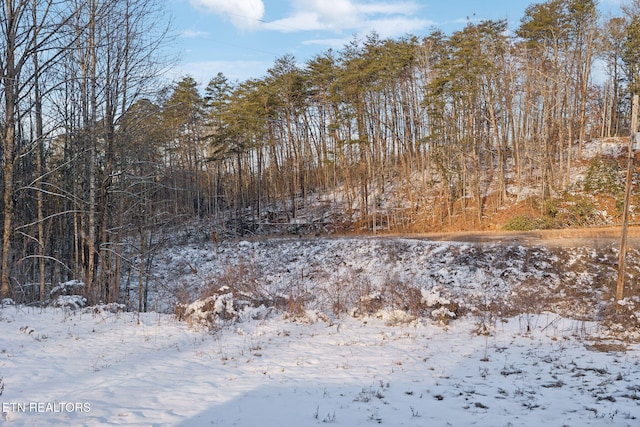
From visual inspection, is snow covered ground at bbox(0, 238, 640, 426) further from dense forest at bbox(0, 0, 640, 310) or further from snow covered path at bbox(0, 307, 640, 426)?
dense forest at bbox(0, 0, 640, 310)

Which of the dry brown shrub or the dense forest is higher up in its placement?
the dense forest

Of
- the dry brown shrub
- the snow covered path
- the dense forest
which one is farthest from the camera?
the dense forest

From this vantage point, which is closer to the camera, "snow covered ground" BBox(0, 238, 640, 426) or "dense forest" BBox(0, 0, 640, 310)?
"snow covered ground" BBox(0, 238, 640, 426)

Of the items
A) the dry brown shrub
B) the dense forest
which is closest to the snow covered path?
the dry brown shrub

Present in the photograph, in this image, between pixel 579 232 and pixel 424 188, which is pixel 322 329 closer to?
pixel 579 232

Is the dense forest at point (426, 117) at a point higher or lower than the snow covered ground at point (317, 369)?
higher

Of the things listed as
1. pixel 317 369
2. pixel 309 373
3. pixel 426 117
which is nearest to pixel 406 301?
pixel 317 369

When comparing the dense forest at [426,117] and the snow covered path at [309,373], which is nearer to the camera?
the snow covered path at [309,373]

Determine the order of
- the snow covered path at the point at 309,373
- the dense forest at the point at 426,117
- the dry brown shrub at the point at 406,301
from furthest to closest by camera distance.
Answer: the dense forest at the point at 426,117, the dry brown shrub at the point at 406,301, the snow covered path at the point at 309,373

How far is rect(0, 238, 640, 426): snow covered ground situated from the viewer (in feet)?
13.7

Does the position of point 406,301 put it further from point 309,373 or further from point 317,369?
point 309,373

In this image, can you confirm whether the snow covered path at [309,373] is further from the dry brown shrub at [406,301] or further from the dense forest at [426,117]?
the dense forest at [426,117]

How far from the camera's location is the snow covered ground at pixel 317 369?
418 centimetres

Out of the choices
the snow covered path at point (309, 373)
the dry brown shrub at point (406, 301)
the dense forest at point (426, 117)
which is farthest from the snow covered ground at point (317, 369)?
the dense forest at point (426, 117)
